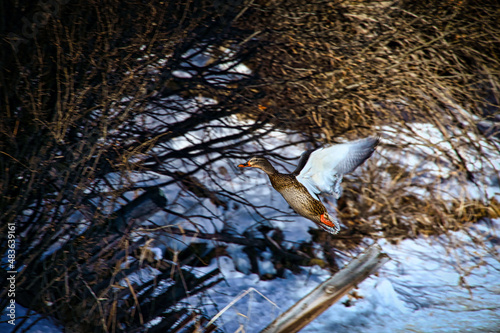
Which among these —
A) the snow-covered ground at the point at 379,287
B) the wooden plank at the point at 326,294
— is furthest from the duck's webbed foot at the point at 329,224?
the snow-covered ground at the point at 379,287

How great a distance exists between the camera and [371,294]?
375 centimetres

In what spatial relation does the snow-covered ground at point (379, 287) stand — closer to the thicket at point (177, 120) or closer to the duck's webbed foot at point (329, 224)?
the thicket at point (177, 120)

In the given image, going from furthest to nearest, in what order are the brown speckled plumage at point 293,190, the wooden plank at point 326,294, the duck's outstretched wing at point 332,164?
the wooden plank at point 326,294 < the brown speckled plumage at point 293,190 < the duck's outstretched wing at point 332,164

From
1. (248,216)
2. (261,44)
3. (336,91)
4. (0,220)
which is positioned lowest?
(248,216)

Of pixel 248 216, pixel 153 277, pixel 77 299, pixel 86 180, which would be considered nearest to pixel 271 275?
pixel 248 216

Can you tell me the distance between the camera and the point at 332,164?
244 centimetres

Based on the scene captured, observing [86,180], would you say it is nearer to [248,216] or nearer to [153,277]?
[153,277]

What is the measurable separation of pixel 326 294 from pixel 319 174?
1.10 metres

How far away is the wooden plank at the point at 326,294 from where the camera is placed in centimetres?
283

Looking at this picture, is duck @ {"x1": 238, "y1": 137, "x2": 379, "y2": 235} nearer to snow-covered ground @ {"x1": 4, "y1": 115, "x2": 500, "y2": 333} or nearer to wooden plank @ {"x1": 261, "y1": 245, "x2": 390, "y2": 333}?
wooden plank @ {"x1": 261, "y1": 245, "x2": 390, "y2": 333}

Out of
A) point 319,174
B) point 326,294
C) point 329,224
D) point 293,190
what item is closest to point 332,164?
point 319,174

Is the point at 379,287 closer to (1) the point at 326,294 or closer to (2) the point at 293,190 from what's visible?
(1) the point at 326,294

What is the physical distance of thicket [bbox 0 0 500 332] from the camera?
8.21 feet

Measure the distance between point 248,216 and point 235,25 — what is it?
1.97 meters
